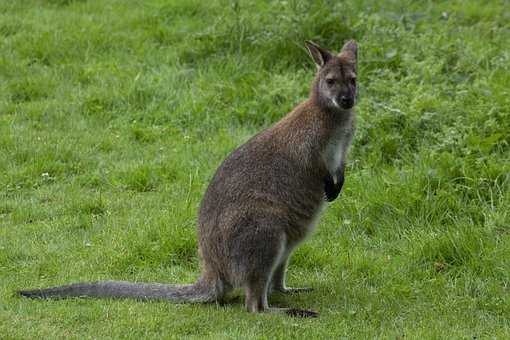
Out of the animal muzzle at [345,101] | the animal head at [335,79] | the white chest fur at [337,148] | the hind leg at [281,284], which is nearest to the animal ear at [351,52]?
the animal head at [335,79]

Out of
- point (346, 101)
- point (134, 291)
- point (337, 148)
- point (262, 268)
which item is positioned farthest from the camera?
point (337, 148)

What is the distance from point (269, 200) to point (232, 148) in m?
2.57

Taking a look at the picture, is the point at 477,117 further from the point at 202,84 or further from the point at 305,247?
the point at 202,84

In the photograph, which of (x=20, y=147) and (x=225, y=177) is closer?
(x=225, y=177)

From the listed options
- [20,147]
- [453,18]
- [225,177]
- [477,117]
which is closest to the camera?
[225,177]

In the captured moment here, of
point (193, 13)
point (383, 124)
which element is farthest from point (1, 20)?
point (383, 124)

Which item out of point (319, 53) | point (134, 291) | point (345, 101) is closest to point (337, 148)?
point (345, 101)

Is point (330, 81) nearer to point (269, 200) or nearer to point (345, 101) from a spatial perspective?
point (345, 101)

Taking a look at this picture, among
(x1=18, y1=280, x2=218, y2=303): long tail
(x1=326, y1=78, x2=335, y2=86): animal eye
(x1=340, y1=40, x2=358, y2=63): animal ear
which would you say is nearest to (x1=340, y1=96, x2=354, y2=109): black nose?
(x1=326, y1=78, x2=335, y2=86): animal eye

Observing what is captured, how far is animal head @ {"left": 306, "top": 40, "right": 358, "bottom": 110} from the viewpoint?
6.12 m

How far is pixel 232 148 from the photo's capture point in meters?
8.44

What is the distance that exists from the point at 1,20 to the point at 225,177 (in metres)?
5.76

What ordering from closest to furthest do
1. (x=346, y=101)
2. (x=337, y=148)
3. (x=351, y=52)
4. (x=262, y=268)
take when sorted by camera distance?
(x=262, y=268)
(x=346, y=101)
(x=337, y=148)
(x=351, y=52)

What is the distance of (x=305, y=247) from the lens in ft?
22.2
